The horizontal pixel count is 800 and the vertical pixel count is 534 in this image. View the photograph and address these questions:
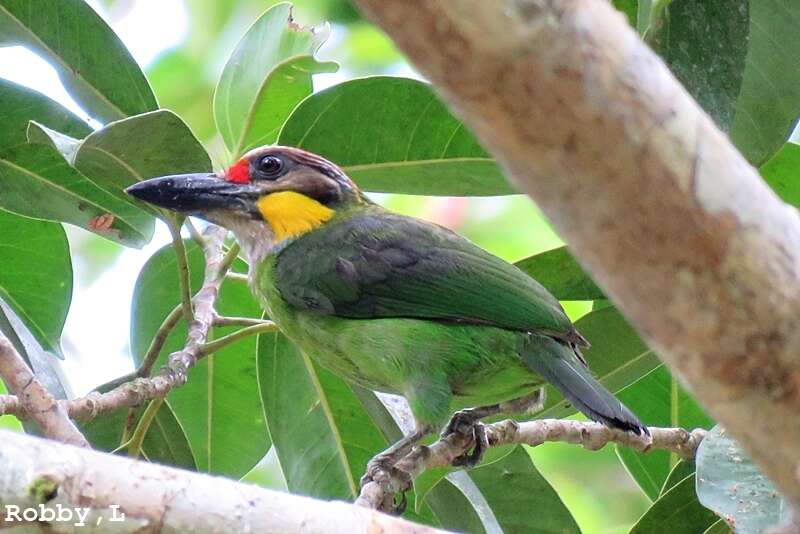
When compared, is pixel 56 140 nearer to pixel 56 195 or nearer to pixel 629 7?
pixel 56 195

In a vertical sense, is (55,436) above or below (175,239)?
below

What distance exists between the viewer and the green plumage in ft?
9.16

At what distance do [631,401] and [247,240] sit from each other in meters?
1.14

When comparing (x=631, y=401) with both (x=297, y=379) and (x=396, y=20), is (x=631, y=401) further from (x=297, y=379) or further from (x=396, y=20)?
(x=396, y=20)

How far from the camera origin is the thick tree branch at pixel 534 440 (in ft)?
8.50

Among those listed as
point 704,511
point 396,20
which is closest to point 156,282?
point 704,511

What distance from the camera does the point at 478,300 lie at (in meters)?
Answer: 2.88

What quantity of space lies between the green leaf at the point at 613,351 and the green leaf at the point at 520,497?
206mm

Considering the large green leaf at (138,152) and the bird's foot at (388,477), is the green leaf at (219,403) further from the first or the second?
the bird's foot at (388,477)

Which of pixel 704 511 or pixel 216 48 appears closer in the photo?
pixel 704 511

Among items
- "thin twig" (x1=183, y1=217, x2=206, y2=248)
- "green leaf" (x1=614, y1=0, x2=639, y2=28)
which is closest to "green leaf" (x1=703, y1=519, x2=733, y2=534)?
"green leaf" (x1=614, y1=0, x2=639, y2=28)

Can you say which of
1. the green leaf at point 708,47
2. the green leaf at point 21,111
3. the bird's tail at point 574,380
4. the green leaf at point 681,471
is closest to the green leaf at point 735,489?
the bird's tail at point 574,380

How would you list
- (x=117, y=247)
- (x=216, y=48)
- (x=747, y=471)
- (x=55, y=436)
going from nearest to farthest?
1. (x=55, y=436)
2. (x=747, y=471)
3. (x=216, y=48)
4. (x=117, y=247)

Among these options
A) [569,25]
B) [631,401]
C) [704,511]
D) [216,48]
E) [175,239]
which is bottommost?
[704,511]
